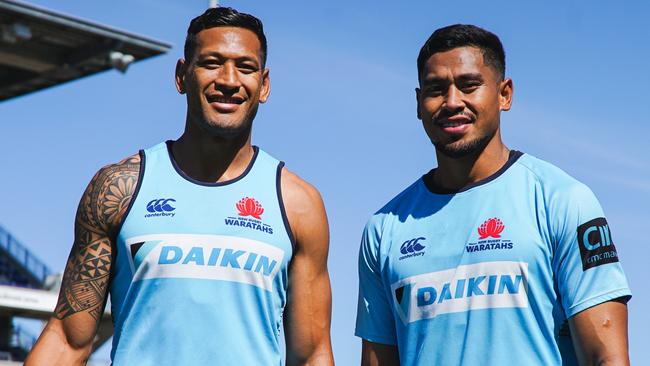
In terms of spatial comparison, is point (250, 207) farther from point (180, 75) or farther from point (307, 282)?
point (180, 75)

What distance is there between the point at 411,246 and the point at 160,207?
4.65 feet

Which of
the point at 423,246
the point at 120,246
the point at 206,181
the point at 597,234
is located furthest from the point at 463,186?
the point at 120,246

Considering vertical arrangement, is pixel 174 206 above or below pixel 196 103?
below

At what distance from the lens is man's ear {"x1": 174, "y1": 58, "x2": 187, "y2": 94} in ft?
20.2

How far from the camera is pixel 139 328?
5.83 meters

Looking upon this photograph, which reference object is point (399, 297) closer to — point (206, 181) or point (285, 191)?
point (285, 191)

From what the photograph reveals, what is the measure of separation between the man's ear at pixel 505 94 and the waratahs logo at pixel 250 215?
1470 mm

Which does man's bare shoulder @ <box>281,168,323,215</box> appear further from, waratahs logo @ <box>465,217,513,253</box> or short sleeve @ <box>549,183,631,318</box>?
short sleeve @ <box>549,183,631,318</box>

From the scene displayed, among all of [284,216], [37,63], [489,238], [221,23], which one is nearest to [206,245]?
[284,216]

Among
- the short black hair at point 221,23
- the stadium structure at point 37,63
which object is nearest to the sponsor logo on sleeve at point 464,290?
the short black hair at point 221,23

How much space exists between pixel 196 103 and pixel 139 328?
129 cm

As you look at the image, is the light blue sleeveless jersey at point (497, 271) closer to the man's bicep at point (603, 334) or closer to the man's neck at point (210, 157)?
the man's bicep at point (603, 334)

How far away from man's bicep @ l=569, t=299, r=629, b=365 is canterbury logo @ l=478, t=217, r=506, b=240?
0.63 meters

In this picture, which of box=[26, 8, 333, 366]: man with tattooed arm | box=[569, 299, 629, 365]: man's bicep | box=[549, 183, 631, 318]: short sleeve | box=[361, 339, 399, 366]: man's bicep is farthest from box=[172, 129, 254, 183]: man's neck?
box=[569, 299, 629, 365]: man's bicep
